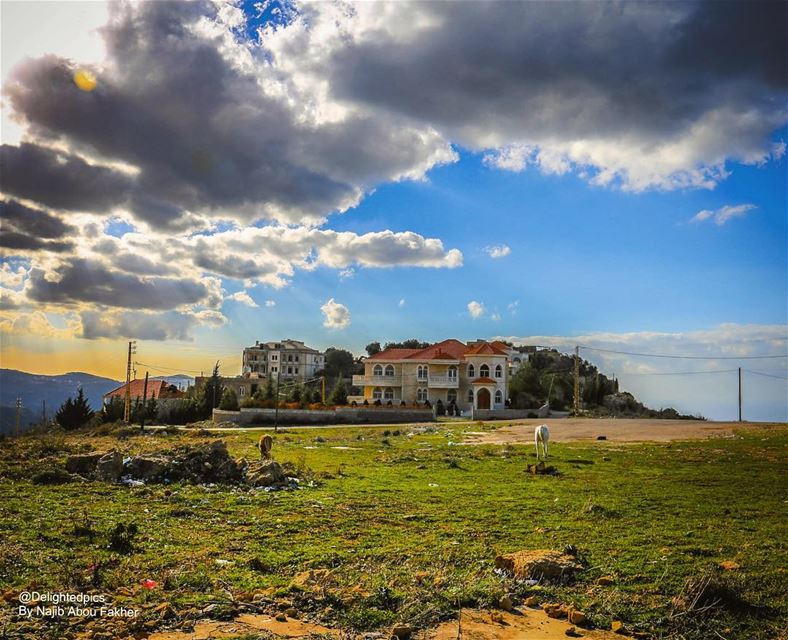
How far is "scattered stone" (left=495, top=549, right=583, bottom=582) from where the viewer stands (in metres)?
9.09

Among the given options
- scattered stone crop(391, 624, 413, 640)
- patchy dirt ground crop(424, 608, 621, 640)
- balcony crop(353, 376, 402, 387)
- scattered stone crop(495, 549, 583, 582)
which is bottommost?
patchy dirt ground crop(424, 608, 621, 640)

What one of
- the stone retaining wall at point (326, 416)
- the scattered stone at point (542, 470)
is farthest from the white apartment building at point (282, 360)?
the scattered stone at point (542, 470)

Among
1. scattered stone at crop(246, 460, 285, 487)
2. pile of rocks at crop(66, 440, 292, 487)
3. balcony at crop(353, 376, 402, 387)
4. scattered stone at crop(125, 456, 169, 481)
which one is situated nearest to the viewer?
scattered stone at crop(246, 460, 285, 487)

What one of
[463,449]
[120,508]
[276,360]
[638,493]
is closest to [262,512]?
[120,508]

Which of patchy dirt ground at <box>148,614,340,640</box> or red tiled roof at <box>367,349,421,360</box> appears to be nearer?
patchy dirt ground at <box>148,614,340,640</box>

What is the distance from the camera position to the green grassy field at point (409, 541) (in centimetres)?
805

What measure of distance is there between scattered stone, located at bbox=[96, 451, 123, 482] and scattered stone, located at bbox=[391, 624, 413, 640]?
13.4 meters

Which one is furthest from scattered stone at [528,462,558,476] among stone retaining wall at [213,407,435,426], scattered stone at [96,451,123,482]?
stone retaining wall at [213,407,435,426]

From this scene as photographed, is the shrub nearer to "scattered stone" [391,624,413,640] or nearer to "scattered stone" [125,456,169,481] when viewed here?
"scattered stone" [125,456,169,481]

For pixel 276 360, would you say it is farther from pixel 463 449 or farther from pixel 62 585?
pixel 62 585

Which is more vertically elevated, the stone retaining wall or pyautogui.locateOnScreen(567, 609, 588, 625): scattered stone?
pyautogui.locateOnScreen(567, 609, 588, 625): scattered stone

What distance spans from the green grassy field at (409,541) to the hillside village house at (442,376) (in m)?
54.3

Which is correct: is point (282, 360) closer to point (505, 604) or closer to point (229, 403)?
point (229, 403)

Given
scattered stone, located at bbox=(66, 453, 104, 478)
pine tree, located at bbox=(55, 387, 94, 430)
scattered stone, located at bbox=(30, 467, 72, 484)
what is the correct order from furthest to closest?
pine tree, located at bbox=(55, 387, 94, 430)
scattered stone, located at bbox=(66, 453, 104, 478)
scattered stone, located at bbox=(30, 467, 72, 484)
